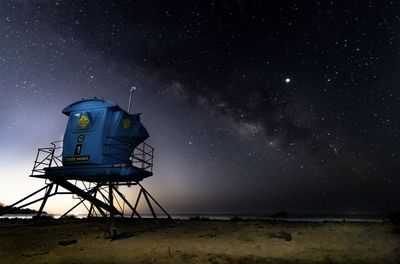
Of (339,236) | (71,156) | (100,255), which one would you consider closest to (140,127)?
(71,156)

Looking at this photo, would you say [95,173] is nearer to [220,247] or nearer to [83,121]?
[83,121]

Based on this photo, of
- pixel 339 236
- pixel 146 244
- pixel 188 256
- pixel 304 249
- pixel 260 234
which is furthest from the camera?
pixel 260 234

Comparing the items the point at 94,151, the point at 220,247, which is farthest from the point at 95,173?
the point at 220,247

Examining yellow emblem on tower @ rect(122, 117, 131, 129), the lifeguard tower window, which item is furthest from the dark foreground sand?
yellow emblem on tower @ rect(122, 117, 131, 129)

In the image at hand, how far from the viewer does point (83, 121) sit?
15812 mm

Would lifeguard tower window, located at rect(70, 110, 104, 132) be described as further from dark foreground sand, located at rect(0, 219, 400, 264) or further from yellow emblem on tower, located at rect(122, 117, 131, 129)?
dark foreground sand, located at rect(0, 219, 400, 264)

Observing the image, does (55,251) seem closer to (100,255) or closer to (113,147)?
(100,255)

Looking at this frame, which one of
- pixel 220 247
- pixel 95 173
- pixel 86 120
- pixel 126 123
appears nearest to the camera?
pixel 220 247

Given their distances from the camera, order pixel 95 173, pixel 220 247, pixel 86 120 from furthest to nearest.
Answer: pixel 86 120 < pixel 95 173 < pixel 220 247

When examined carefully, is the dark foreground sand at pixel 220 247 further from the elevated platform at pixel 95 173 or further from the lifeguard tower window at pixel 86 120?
the lifeguard tower window at pixel 86 120

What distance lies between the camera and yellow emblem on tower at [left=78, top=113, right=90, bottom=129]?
1568 cm

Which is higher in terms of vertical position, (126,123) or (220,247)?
(126,123)

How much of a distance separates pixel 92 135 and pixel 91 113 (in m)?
1.48

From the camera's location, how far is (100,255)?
8805 mm
